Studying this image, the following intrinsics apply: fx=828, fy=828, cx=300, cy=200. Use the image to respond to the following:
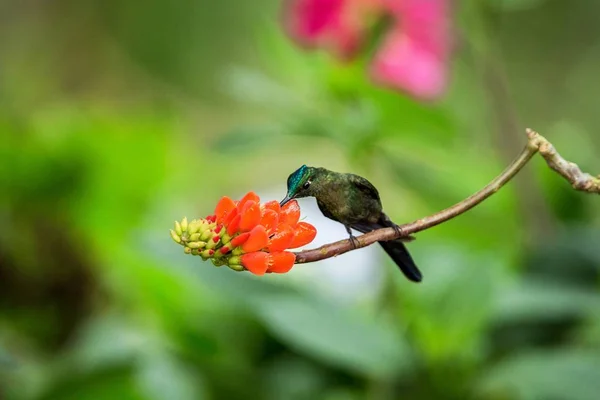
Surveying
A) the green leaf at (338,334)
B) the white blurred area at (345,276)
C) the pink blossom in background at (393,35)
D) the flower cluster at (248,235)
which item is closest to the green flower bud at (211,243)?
the flower cluster at (248,235)

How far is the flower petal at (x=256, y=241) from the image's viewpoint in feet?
0.95

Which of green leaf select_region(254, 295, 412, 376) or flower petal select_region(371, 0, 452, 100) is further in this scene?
flower petal select_region(371, 0, 452, 100)

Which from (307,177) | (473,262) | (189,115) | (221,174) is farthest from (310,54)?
(189,115)

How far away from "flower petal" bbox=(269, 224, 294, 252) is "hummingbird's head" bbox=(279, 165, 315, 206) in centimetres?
1

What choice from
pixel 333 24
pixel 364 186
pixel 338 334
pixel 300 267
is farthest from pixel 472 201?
pixel 300 267

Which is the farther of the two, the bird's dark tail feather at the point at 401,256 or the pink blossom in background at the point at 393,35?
the pink blossom in background at the point at 393,35

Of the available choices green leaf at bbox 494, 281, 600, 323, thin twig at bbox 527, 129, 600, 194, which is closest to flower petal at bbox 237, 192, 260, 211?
thin twig at bbox 527, 129, 600, 194

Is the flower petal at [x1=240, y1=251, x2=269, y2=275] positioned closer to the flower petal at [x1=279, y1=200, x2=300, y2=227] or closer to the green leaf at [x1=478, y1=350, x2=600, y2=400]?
the flower petal at [x1=279, y1=200, x2=300, y2=227]

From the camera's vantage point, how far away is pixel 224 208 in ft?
1.00

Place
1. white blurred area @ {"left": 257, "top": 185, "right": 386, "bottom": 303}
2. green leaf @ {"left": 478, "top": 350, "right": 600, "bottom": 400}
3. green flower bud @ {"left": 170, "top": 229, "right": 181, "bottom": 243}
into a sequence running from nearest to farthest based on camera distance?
1. green flower bud @ {"left": 170, "top": 229, "right": 181, "bottom": 243}
2. green leaf @ {"left": 478, "top": 350, "right": 600, "bottom": 400}
3. white blurred area @ {"left": 257, "top": 185, "right": 386, "bottom": 303}

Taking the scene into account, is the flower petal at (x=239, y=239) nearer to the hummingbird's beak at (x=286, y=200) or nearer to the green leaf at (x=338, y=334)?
the hummingbird's beak at (x=286, y=200)

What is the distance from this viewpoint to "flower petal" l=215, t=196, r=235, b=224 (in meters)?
0.30

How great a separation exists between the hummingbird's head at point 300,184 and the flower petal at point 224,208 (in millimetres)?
19

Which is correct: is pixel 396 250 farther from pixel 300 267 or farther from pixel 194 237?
pixel 300 267
